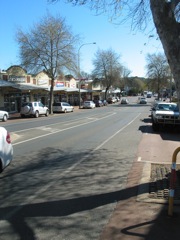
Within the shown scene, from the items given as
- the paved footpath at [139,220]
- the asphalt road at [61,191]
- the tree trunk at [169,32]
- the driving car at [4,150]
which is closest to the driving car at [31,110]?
the asphalt road at [61,191]

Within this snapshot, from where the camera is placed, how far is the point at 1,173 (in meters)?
8.62

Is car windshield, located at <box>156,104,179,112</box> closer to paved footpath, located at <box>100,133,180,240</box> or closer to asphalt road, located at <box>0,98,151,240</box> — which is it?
asphalt road, located at <box>0,98,151,240</box>

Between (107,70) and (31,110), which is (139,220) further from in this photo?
(107,70)

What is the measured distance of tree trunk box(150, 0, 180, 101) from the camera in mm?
5645

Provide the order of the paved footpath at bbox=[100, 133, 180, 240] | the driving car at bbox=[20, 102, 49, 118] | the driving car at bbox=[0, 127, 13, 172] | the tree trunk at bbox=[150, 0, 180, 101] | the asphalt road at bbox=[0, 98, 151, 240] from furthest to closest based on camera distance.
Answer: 1. the driving car at bbox=[20, 102, 49, 118]
2. the driving car at bbox=[0, 127, 13, 172]
3. the tree trunk at bbox=[150, 0, 180, 101]
4. the asphalt road at bbox=[0, 98, 151, 240]
5. the paved footpath at bbox=[100, 133, 180, 240]

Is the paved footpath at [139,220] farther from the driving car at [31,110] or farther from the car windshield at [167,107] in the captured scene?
the driving car at [31,110]

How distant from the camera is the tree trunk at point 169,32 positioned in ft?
18.5

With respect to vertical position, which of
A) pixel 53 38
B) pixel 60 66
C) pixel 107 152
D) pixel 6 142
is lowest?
pixel 107 152

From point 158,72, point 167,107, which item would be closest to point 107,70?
point 158,72

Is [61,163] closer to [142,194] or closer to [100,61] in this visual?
[142,194]

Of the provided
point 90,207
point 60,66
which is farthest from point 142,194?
point 60,66

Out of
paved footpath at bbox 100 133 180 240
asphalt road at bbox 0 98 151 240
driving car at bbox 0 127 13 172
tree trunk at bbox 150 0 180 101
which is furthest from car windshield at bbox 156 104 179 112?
tree trunk at bbox 150 0 180 101

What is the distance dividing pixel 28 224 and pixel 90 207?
47.7 inches

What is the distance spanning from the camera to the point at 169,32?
5.76 meters
